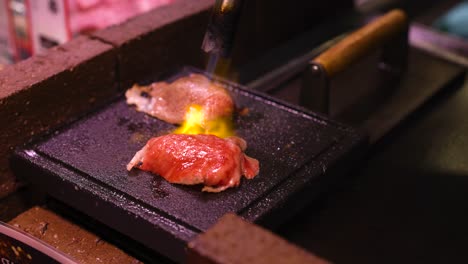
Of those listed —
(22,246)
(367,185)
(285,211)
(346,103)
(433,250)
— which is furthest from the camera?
(346,103)

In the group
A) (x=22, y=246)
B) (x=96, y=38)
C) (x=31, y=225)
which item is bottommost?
(x=31, y=225)

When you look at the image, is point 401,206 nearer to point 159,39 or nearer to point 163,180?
point 163,180

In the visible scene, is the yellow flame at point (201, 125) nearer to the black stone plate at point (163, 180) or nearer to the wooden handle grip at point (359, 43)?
the black stone plate at point (163, 180)

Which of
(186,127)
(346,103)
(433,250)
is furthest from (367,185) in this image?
(186,127)

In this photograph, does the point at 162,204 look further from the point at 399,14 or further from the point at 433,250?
the point at 399,14

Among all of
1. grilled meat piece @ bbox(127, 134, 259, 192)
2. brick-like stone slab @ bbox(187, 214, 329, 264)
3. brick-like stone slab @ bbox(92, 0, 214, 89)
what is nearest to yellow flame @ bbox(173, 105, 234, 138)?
grilled meat piece @ bbox(127, 134, 259, 192)

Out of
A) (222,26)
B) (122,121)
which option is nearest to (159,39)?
(122,121)
